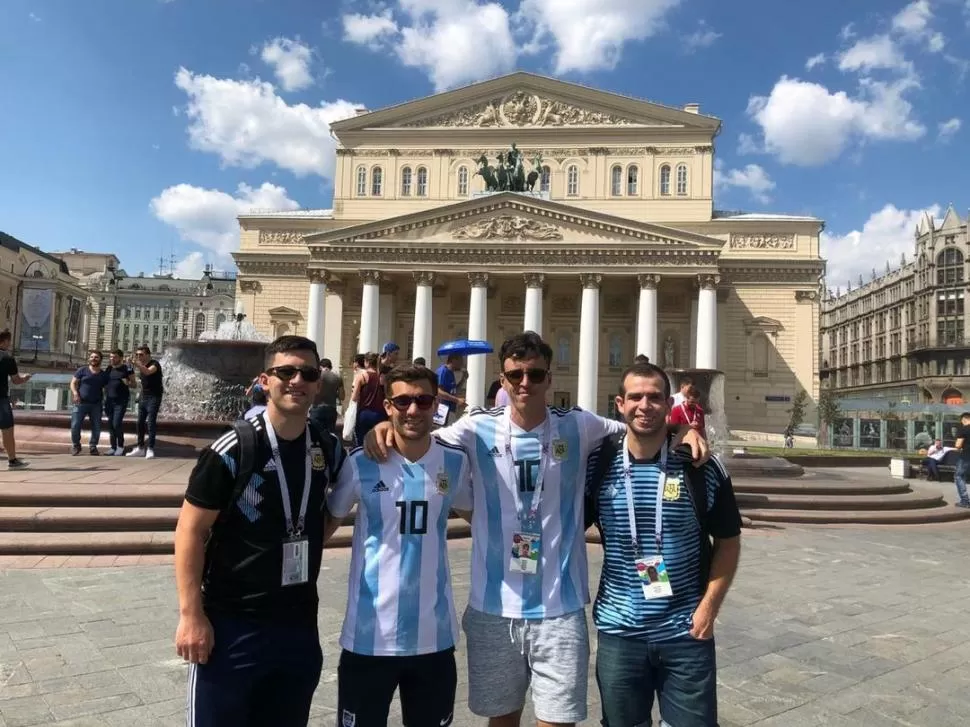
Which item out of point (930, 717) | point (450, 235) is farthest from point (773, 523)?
point (450, 235)

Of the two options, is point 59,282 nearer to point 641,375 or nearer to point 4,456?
point 4,456

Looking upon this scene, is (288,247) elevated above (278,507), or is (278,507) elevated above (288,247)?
(288,247)

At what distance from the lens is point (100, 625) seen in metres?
5.07

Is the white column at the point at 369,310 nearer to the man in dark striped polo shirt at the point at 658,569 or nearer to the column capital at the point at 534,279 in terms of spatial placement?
the column capital at the point at 534,279

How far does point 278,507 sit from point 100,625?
148 inches

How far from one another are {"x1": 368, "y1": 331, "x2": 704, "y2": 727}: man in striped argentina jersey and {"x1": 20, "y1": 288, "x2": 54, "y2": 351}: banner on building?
274 ft

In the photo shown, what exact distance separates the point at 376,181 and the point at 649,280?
21.3 m

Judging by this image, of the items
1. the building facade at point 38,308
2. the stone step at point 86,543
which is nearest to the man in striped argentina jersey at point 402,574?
the stone step at point 86,543

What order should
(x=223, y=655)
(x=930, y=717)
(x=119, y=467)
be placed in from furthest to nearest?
(x=119, y=467)
(x=930, y=717)
(x=223, y=655)

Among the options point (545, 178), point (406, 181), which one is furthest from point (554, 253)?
point (406, 181)

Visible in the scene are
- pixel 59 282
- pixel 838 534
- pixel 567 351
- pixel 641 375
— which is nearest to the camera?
pixel 641 375

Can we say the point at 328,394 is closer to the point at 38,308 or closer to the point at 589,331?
the point at 589,331

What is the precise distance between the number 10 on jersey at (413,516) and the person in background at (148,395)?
9.71 metres

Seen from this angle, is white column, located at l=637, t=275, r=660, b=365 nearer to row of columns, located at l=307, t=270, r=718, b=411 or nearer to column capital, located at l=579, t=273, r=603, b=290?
row of columns, located at l=307, t=270, r=718, b=411
